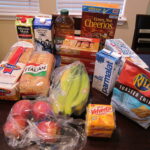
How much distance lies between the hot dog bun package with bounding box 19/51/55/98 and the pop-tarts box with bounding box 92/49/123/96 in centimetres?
23

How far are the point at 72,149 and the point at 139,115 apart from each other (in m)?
0.27

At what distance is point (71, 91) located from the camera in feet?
2.19

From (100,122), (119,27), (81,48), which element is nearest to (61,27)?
(81,48)

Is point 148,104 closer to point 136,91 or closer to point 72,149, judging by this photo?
point 136,91

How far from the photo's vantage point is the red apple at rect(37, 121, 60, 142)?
0.54 metres

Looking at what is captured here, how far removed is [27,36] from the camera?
908 mm

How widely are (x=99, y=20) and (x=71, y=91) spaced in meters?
0.43

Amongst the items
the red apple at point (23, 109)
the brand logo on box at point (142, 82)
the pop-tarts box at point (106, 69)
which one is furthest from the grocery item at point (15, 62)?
the brand logo on box at point (142, 82)

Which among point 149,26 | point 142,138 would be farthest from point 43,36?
point 149,26

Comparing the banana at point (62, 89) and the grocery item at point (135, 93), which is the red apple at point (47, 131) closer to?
the banana at point (62, 89)

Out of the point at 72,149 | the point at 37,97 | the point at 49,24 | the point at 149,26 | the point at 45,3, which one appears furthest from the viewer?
the point at 45,3

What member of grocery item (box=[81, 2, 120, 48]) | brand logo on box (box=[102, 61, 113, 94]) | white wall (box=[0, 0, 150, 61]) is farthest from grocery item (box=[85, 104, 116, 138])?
white wall (box=[0, 0, 150, 61])

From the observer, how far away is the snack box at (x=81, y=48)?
0.80 metres

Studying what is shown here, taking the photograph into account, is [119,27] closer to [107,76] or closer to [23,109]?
[107,76]
